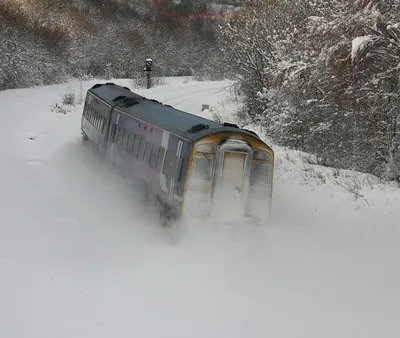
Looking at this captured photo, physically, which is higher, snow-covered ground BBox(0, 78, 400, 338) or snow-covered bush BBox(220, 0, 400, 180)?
snow-covered bush BBox(220, 0, 400, 180)

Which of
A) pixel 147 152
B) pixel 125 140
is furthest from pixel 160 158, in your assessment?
pixel 125 140

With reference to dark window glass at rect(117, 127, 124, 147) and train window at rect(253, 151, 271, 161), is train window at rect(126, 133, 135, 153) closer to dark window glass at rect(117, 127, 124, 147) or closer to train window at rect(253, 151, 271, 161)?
dark window glass at rect(117, 127, 124, 147)

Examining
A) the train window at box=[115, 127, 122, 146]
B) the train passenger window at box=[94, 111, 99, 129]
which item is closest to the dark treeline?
the train passenger window at box=[94, 111, 99, 129]

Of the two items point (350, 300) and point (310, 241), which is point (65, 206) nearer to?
point (310, 241)

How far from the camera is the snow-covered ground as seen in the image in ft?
24.9

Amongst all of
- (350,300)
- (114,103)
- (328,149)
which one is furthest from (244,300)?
(114,103)

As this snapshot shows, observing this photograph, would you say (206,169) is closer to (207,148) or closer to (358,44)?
(207,148)

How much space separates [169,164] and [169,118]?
183 cm

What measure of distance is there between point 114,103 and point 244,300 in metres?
8.99

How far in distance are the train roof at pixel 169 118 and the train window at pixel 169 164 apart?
476mm

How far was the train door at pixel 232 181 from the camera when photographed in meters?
10.0

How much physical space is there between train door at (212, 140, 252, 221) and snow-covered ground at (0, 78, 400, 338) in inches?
18.1

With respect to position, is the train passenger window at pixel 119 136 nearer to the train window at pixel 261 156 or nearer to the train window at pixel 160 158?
the train window at pixel 160 158

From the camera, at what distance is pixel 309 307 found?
320 inches
